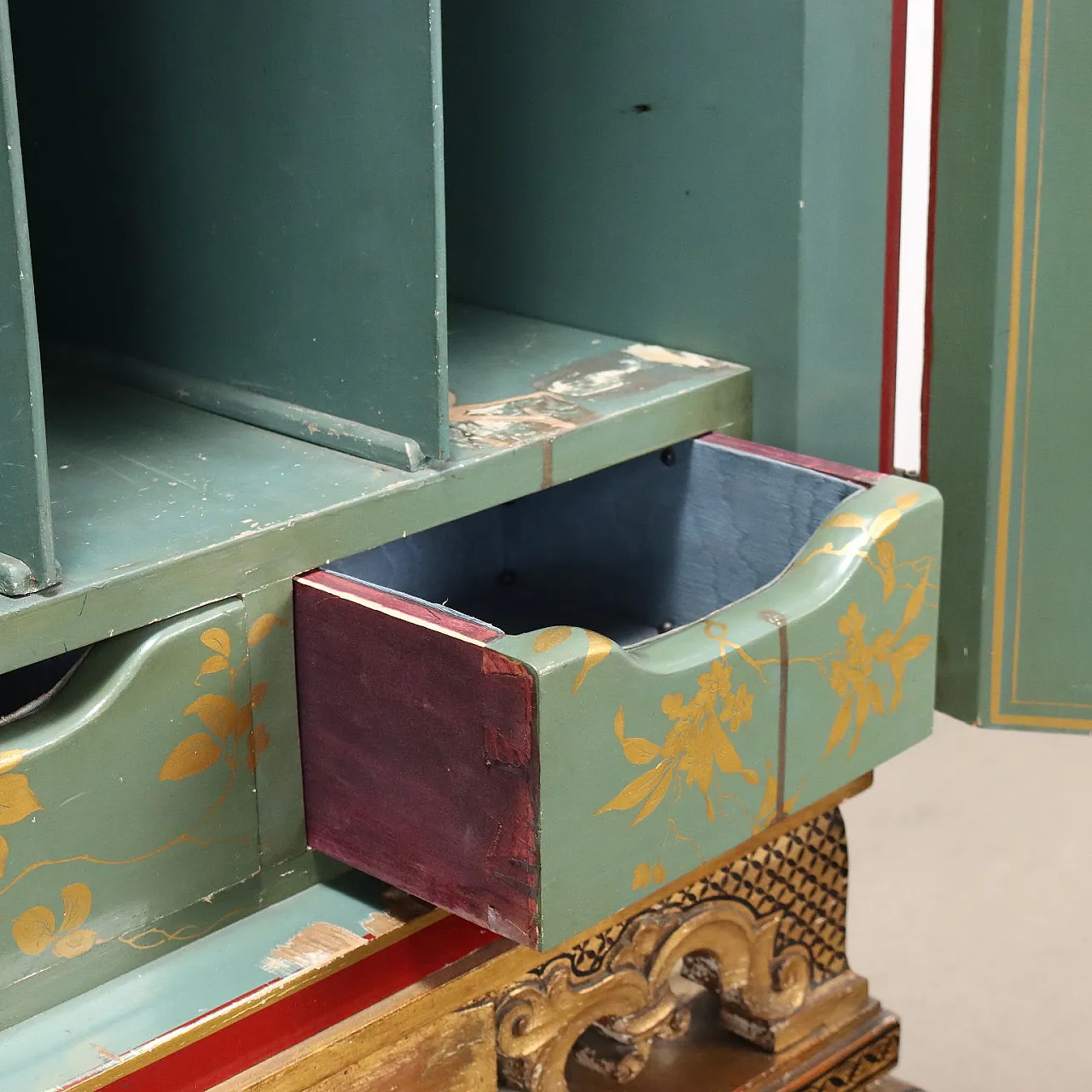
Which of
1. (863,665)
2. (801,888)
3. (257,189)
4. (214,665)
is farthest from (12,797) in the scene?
(801,888)

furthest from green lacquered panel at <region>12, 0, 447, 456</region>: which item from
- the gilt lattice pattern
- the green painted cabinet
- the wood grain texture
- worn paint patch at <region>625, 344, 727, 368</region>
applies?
the gilt lattice pattern

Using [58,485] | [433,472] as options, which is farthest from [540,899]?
[58,485]

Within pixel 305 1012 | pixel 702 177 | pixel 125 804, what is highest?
pixel 702 177

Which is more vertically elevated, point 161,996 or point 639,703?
point 639,703

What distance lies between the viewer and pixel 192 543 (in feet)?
2.99

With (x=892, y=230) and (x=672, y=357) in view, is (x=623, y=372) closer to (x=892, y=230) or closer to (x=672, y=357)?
(x=672, y=357)

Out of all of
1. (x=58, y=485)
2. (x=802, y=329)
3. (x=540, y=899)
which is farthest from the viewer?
(x=802, y=329)

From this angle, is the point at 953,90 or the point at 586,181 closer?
the point at 953,90

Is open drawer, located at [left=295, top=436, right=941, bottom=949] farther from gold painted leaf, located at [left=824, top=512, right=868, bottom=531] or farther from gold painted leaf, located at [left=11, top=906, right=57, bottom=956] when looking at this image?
gold painted leaf, located at [left=11, top=906, right=57, bottom=956]

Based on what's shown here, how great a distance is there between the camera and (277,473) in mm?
1003

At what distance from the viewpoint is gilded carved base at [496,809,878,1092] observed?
1.09 meters

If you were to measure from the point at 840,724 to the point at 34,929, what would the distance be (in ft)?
1.42

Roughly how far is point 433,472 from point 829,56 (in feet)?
1.10

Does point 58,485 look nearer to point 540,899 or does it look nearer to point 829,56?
point 540,899
